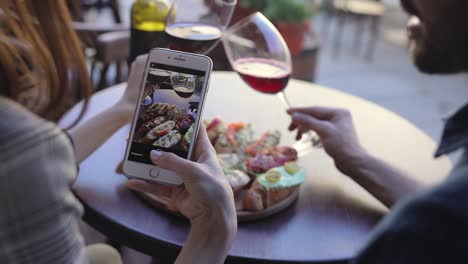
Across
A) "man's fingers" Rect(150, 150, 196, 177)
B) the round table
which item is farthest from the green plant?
"man's fingers" Rect(150, 150, 196, 177)

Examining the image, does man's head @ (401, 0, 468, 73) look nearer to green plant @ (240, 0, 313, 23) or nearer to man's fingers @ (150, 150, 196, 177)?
man's fingers @ (150, 150, 196, 177)

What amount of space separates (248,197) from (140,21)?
62 centimetres

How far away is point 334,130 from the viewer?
124 centimetres

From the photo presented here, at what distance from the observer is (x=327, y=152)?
123 cm

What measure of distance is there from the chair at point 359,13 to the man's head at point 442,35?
364 cm

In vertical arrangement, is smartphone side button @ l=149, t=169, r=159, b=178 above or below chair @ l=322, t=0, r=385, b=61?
above

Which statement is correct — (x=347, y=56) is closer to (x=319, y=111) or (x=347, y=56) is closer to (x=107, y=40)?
(x=107, y=40)

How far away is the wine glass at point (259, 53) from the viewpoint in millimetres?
1229

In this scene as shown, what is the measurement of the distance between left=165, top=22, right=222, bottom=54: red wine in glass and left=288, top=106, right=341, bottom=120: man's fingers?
28 centimetres

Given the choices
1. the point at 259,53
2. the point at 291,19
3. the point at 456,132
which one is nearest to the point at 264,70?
the point at 259,53

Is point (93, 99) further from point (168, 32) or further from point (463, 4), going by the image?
point (463, 4)

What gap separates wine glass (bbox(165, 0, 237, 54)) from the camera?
1212 millimetres

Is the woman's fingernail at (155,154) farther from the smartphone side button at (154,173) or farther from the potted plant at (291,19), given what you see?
the potted plant at (291,19)

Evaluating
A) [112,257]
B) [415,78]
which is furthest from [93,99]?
[415,78]
